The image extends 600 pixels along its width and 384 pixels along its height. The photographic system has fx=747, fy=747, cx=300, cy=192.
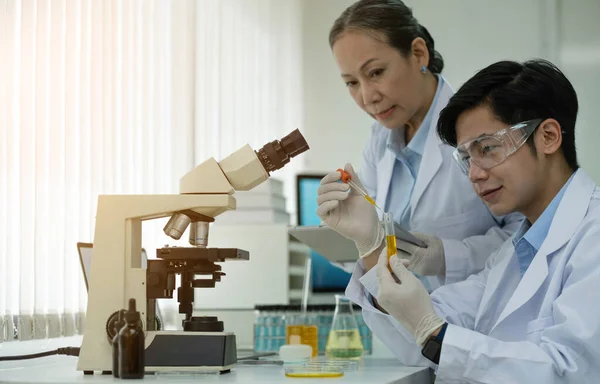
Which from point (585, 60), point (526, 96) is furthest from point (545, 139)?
point (585, 60)

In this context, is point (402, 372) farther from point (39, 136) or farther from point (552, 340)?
point (39, 136)

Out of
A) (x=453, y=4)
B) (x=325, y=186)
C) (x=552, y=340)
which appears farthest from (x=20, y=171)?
(x=453, y=4)

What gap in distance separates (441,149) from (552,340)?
76cm

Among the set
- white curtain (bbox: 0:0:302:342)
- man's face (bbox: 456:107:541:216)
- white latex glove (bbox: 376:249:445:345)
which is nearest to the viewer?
white latex glove (bbox: 376:249:445:345)

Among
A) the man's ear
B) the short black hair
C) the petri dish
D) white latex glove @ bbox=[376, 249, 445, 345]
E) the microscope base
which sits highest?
the short black hair

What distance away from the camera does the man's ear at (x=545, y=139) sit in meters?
1.54

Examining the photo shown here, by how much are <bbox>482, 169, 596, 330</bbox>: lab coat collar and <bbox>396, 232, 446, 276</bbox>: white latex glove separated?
13.8 inches

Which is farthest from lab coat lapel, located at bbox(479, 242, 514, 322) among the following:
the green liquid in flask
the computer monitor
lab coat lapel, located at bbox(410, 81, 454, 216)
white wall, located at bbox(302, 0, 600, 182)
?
white wall, located at bbox(302, 0, 600, 182)

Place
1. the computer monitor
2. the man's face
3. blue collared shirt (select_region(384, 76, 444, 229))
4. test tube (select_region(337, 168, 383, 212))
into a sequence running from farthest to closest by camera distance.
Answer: the computer monitor < blue collared shirt (select_region(384, 76, 444, 229)) < test tube (select_region(337, 168, 383, 212)) < the man's face

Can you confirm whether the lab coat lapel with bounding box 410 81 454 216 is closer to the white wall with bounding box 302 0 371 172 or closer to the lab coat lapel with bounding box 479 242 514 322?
the lab coat lapel with bounding box 479 242 514 322

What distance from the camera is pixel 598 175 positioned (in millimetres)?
3770

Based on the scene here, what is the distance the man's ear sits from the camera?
1.54 meters

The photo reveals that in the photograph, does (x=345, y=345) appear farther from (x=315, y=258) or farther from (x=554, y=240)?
(x=315, y=258)

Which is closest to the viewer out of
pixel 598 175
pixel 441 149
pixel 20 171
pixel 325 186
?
pixel 325 186
